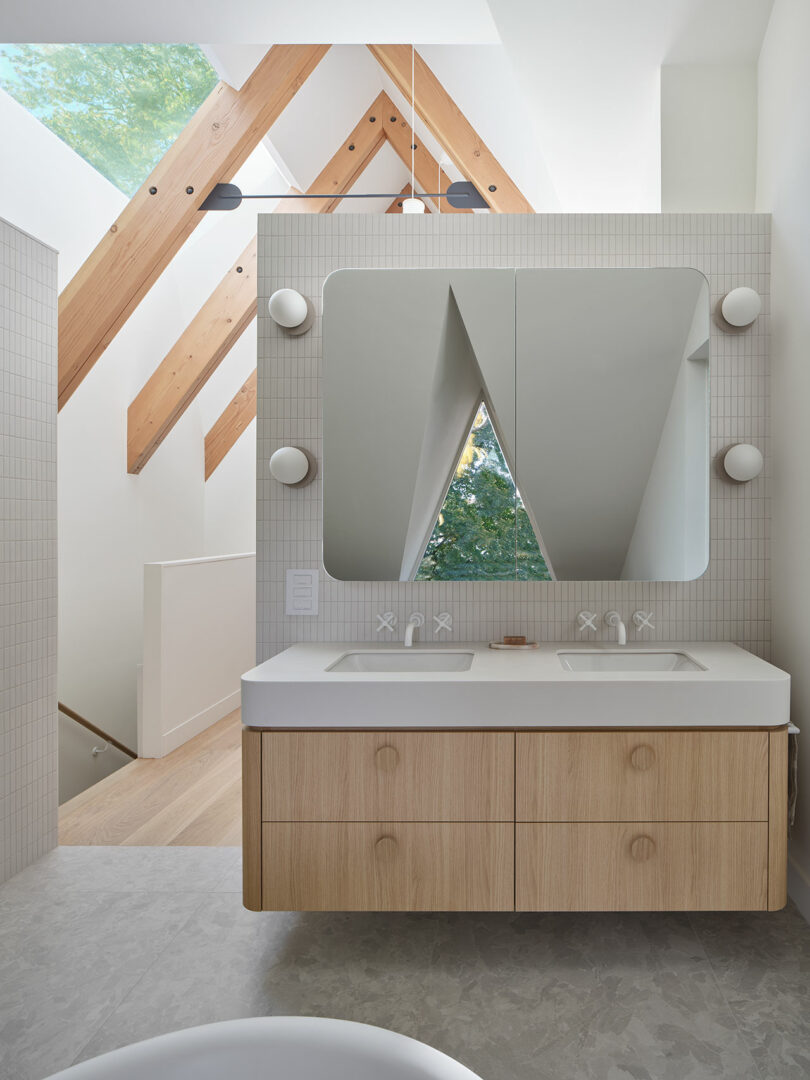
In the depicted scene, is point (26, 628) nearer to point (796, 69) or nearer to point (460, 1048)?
point (460, 1048)

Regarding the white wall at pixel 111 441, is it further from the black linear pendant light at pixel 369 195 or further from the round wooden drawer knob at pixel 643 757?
the round wooden drawer knob at pixel 643 757

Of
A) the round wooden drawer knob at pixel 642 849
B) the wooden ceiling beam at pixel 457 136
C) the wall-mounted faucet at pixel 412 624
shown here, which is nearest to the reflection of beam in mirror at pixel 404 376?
the wall-mounted faucet at pixel 412 624

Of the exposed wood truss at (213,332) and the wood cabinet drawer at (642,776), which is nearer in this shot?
the wood cabinet drawer at (642,776)

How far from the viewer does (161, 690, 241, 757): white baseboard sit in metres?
4.05

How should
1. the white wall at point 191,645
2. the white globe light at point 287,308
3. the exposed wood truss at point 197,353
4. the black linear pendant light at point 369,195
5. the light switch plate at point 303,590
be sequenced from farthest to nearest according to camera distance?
the exposed wood truss at point 197,353, the white wall at point 191,645, the black linear pendant light at point 369,195, the light switch plate at point 303,590, the white globe light at point 287,308

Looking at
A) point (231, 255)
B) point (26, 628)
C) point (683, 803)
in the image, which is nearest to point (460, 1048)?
point (683, 803)

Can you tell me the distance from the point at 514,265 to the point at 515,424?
518 mm

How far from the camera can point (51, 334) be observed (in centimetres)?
279

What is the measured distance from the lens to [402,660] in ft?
7.72

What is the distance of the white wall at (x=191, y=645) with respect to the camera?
4000 millimetres

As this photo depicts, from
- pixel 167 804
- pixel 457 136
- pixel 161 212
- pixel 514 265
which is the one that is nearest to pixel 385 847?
pixel 167 804

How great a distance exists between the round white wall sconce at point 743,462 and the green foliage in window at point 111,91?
344 cm

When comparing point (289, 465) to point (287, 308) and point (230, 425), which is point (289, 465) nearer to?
point (287, 308)

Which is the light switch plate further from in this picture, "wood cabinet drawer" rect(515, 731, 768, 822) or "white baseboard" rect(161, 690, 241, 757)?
"white baseboard" rect(161, 690, 241, 757)
